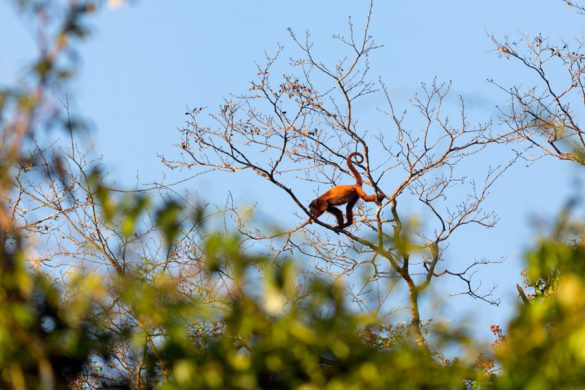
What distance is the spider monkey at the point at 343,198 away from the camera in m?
10.3

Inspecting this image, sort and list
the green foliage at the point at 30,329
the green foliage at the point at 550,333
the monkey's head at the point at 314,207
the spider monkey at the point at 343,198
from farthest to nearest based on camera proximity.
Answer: the monkey's head at the point at 314,207 → the spider monkey at the point at 343,198 → the green foliage at the point at 30,329 → the green foliage at the point at 550,333

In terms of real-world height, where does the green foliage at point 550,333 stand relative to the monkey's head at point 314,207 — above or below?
below

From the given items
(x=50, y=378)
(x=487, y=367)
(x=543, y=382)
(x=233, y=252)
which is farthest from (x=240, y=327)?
(x=487, y=367)

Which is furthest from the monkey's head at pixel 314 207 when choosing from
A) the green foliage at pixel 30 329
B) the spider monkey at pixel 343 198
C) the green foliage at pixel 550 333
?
the green foliage at pixel 550 333

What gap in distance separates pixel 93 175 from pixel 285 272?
894mm

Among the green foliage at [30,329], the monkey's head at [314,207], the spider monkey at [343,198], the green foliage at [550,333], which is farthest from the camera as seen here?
the monkey's head at [314,207]

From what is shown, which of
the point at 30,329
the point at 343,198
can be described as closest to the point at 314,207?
the point at 343,198

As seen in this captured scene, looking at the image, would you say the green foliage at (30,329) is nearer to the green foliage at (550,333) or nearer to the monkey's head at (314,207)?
the green foliage at (550,333)

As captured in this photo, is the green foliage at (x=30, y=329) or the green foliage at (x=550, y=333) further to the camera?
the green foliage at (x=30, y=329)

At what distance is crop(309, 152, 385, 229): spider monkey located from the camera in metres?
10.3

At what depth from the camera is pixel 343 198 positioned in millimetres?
10781

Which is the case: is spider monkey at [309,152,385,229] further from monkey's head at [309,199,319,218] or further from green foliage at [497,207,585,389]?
green foliage at [497,207,585,389]

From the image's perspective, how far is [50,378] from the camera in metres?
3.15

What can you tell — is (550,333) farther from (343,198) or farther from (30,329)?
(343,198)
